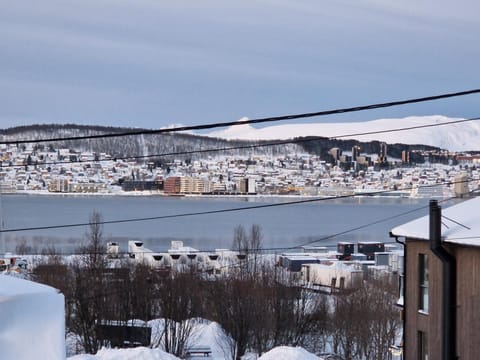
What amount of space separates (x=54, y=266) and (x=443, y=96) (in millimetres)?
34456

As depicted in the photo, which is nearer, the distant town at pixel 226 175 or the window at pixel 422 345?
the window at pixel 422 345

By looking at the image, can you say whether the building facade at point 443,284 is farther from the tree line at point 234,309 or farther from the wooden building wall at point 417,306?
the tree line at point 234,309

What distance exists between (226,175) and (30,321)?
12976 centimetres

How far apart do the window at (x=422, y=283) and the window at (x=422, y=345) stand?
1.61ft

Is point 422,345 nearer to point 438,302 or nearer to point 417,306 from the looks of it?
point 417,306

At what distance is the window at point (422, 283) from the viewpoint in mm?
14188

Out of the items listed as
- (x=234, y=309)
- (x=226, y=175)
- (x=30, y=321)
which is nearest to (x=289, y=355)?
(x=30, y=321)

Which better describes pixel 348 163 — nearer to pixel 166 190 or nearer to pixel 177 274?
pixel 166 190

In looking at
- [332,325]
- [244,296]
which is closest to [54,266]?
[244,296]

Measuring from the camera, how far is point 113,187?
5108 inches

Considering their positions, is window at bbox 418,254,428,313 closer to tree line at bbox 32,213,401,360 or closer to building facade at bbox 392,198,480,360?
building facade at bbox 392,198,480,360

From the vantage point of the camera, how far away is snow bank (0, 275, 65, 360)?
361 centimetres

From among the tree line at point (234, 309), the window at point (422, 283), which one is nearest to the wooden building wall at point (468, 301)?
the window at point (422, 283)

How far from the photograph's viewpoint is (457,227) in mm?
13219
